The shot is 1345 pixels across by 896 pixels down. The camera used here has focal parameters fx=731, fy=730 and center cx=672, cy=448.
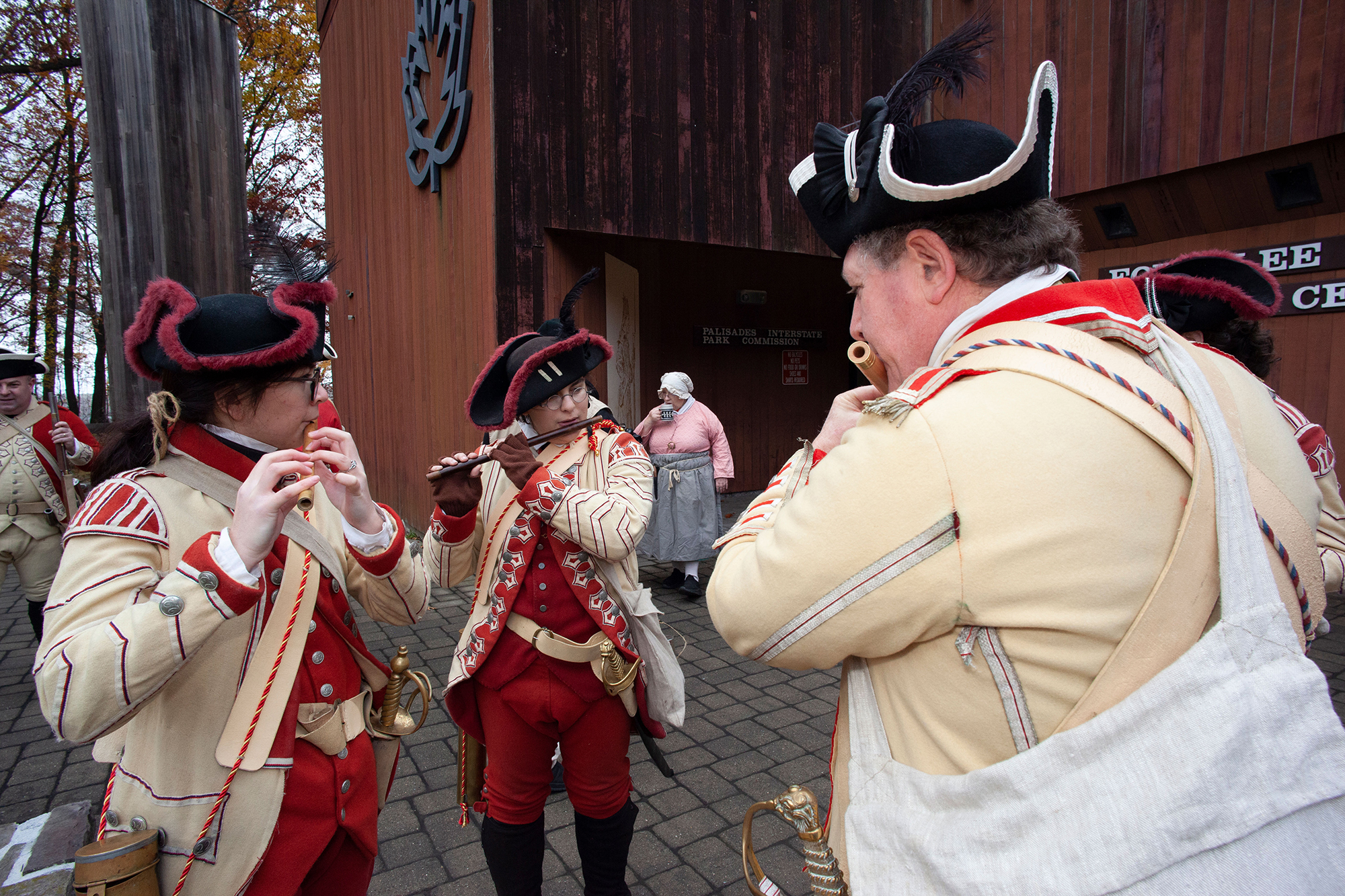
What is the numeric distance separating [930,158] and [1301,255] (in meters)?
6.64

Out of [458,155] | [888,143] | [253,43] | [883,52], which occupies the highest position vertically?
[253,43]

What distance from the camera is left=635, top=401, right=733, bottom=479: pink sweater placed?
6.32 meters

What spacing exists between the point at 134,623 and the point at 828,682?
12.5ft

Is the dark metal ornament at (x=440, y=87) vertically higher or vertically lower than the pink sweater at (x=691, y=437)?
higher

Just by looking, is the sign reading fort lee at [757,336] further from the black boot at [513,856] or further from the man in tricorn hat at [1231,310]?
the black boot at [513,856]

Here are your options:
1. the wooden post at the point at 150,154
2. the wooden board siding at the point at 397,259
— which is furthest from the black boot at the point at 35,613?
the wooden board siding at the point at 397,259

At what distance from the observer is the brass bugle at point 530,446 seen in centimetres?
226

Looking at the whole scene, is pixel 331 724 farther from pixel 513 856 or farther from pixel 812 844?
pixel 812 844

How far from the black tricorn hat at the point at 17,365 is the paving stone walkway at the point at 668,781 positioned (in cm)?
196

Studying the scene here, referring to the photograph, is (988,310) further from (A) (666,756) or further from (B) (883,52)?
(B) (883,52)

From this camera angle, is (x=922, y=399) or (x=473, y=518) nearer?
(x=922, y=399)

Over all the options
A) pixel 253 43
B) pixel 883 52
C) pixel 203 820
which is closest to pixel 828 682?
pixel 203 820

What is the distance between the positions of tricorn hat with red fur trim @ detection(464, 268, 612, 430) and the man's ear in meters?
1.44

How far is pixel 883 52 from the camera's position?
27.3 ft
